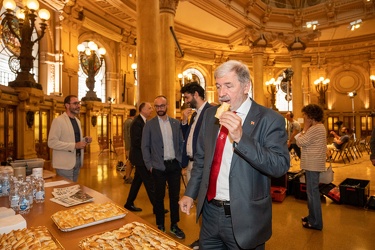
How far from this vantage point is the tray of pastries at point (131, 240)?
56.4 inches

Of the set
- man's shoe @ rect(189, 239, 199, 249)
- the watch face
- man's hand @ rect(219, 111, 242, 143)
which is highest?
Answer: the watch face

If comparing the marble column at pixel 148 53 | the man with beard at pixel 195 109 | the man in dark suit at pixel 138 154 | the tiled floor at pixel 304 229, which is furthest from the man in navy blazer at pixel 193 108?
the marble column at pixel 148 53

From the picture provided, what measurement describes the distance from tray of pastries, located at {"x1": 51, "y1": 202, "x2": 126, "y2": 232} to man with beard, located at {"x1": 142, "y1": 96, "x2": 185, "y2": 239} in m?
1.87

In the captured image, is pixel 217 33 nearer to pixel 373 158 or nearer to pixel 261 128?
pixel 373 158

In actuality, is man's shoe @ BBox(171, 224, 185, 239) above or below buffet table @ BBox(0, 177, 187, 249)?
below

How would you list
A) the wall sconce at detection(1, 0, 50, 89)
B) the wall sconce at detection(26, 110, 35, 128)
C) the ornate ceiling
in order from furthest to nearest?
the ornate ceiling, the wall sconce at detection(26, 110, 35, 128), the wall sconce at detection(1, 0, 50, 89)

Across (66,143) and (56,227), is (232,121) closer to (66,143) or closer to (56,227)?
(56,227)

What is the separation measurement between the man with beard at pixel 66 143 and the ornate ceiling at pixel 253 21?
1169 cm

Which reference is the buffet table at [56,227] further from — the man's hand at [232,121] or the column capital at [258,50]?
the column capital at [258,50]

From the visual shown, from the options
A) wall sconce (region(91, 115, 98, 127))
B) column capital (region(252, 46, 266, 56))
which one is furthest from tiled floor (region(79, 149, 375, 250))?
column capital (region(252, 46, 266, 56))

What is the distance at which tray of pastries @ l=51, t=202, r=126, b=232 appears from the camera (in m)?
1.70

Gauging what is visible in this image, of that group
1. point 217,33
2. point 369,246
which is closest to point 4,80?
point 369,246

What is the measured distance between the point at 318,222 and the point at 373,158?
1.44m

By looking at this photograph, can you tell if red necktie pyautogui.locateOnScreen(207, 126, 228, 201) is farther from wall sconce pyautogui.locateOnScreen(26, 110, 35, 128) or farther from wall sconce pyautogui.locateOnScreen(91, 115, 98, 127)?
wall sconce pyautogui.locateOnScreen(91, 115, 98, 127)
